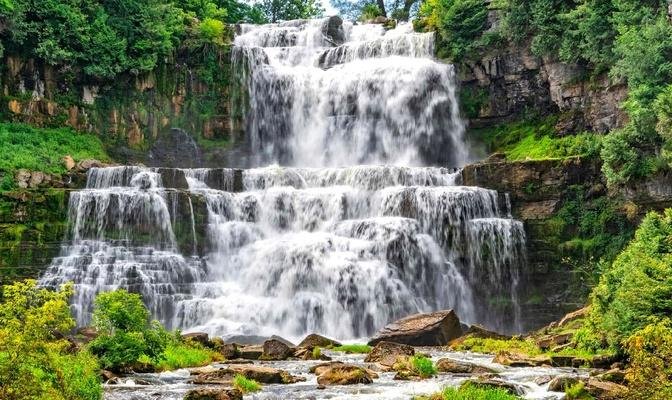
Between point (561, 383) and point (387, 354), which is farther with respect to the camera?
point (387, 354)

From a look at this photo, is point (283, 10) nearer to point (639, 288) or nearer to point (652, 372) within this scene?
point (639, 288)

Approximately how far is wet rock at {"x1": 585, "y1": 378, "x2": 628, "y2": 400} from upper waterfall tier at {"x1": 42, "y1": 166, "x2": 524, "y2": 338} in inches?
687

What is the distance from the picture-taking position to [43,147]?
1519 inches

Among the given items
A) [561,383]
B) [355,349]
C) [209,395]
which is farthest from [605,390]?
[355,349]

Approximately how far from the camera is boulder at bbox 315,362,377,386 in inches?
562

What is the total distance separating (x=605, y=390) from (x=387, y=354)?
741 centimetres

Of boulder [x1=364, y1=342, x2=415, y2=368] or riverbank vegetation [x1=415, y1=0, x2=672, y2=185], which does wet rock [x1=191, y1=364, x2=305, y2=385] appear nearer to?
boulder [x1=364, y1=342, x2=415, y2=368]

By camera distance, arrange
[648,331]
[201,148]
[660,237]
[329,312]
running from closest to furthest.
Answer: [648,331], [660,237], [329,312], [201,148]

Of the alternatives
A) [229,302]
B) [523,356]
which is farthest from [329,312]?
[523,356]

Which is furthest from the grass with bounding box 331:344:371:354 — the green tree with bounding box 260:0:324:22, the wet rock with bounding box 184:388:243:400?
the green tree with bounding box 260:0:324:22

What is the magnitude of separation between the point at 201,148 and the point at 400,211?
1865 cm

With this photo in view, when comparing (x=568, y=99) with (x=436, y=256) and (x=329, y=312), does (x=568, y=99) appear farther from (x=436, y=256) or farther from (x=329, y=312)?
(x=329, y=312)

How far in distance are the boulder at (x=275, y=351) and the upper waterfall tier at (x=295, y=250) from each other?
8.34 meters

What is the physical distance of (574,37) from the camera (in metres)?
39.0
